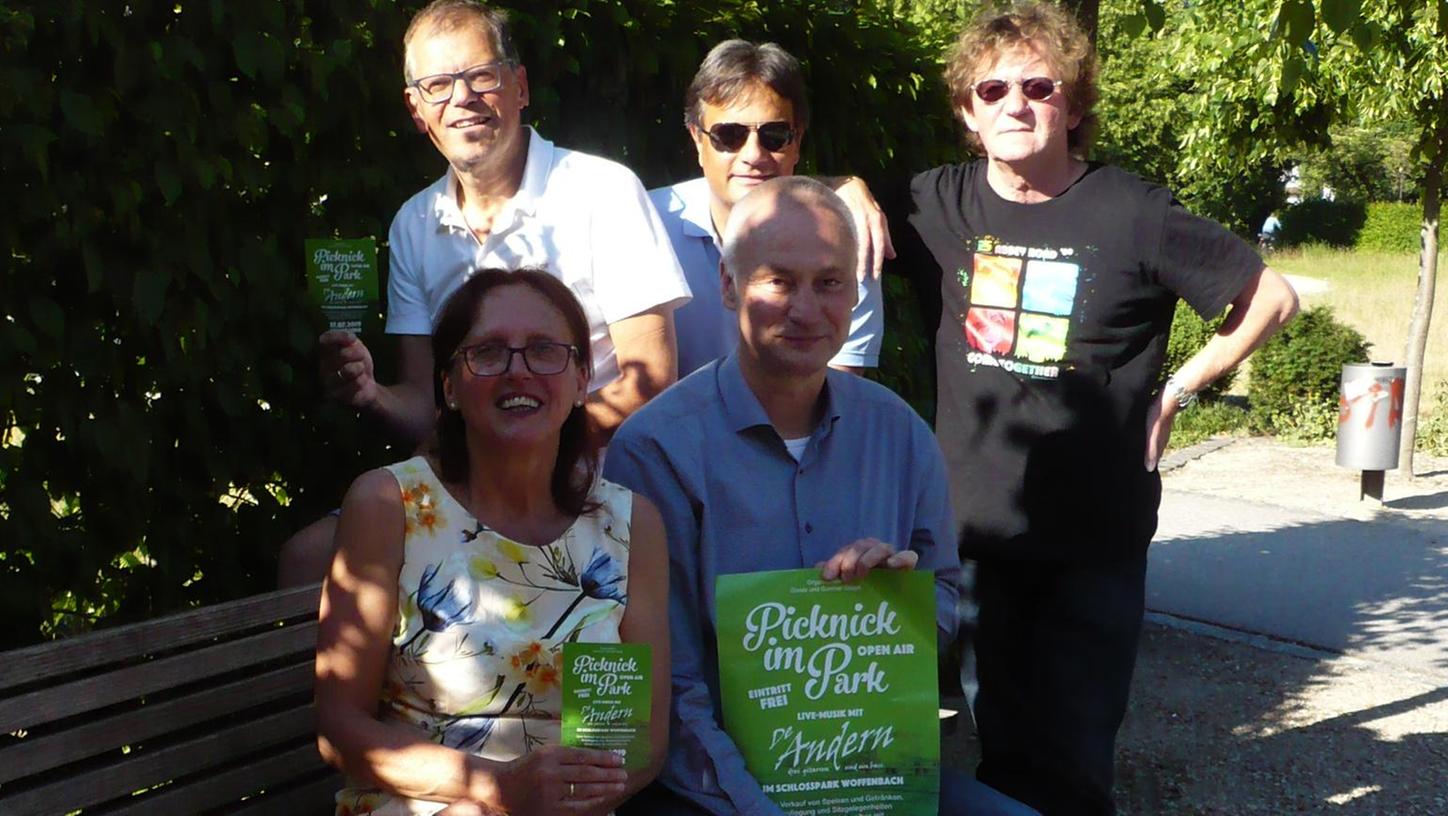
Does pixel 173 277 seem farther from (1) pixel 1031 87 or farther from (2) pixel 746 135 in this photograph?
(1) pixel 1031 87

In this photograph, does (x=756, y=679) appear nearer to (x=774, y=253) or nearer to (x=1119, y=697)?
(x=774, y=253)

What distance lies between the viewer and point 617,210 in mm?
3510

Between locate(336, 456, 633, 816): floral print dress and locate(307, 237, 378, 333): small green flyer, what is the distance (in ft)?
1.88

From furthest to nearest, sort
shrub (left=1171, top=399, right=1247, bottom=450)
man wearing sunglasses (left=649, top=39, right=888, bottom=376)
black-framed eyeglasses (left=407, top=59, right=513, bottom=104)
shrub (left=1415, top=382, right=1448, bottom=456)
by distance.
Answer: shrub (left=1171, top=399, right=1247, bottom=450)
shrub (left=1415, top=382, right=1448, bottom=456)
man wearing sunglasses (left=649, top=39, right=888, bottom=376)
black-framed eyeglasses (left=407, top=59, right=513, bottom=104)

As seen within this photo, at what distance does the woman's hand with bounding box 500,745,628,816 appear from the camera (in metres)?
2.43

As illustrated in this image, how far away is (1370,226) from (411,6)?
47.3 m

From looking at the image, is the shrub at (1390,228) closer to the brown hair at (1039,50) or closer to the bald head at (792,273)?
the brown hair at (1039,50)

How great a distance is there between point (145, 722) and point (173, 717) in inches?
2.3

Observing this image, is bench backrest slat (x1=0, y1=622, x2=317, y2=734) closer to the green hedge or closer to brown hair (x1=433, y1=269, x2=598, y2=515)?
the green hedge

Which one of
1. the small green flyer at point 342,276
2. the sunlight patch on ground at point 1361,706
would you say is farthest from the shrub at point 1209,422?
the small green flyer at point 342,276

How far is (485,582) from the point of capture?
2725 mm

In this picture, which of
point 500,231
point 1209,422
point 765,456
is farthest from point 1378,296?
point 765,456

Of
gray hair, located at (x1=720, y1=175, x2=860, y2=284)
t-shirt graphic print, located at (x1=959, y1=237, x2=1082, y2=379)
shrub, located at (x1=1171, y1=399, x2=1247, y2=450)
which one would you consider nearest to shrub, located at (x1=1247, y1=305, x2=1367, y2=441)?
shrub, located at (x1=1171, y1=399, x2=1247, y2=450)

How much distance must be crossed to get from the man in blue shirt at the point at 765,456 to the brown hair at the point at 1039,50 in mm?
847
